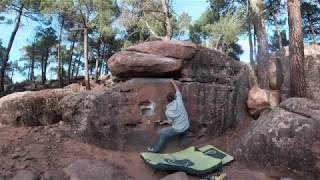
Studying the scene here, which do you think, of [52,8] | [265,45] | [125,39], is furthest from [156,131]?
[125,39]

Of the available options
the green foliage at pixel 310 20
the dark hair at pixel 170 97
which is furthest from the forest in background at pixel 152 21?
the dark hair at pixel 170 97

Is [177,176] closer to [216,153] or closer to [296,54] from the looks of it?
[216,153]

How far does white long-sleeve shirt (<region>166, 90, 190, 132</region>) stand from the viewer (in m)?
8.43

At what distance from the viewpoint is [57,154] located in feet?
27.1

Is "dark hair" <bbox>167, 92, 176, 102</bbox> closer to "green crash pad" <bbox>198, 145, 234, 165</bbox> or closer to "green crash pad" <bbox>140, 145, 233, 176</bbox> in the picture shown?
"green crash pad" <bbox>140, 145, 233, 176</bbox>

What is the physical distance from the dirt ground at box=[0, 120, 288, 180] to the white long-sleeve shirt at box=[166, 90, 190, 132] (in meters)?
0.52

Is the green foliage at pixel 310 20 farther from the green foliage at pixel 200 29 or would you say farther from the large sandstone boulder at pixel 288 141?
the large sandstone boulder at pixel 288 141

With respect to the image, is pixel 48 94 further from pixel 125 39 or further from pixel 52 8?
pixel 125 39

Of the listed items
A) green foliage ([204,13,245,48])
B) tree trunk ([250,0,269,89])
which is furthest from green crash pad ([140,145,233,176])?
green foliage ([204,13,245,48])

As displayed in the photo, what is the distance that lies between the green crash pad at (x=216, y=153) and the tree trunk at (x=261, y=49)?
3.47 metres

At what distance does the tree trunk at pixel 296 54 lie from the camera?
9.68 meters

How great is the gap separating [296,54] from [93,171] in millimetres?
5555

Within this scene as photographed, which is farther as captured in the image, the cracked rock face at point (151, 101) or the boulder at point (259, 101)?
the boulder at point (259, 101)

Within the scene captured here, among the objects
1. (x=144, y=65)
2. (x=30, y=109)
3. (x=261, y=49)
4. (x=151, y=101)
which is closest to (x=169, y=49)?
(x=144, y=65)
